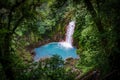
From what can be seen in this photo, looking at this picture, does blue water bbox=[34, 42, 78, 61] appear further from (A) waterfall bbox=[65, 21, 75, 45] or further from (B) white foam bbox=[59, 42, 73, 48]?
(A) waterfall bbox=[65, 21, 75, 45]

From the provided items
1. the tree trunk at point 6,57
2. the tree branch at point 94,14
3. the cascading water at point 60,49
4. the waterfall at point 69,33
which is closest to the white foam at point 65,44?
the cascading water at point 60,49

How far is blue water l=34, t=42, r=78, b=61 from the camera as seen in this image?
18858mm

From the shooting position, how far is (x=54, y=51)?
1981 cm

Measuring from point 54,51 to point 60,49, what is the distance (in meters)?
0.66

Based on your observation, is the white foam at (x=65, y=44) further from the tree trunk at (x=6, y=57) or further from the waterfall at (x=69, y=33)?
the tree trunk at (x=6, y=57)

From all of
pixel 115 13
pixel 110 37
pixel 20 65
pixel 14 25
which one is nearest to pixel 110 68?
pixel 110 37

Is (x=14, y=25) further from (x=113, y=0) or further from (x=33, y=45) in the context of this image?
(x=33, y=45)

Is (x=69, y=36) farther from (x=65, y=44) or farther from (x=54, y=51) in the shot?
(x=54, y=51)

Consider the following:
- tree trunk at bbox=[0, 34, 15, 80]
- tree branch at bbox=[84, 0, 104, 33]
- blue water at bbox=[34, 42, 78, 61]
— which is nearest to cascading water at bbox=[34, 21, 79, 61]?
blue water at bbox=[34, 42, 78, 61]

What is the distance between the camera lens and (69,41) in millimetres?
21672

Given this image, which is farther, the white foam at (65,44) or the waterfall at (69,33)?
the waterfall at (69,33)

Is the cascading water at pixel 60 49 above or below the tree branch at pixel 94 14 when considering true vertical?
above

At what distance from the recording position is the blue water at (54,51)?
18858 mm

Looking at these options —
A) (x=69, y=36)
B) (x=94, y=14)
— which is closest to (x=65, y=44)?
(x=69, y=36)
